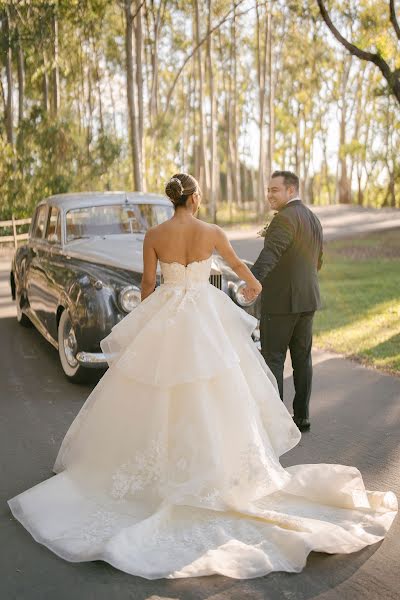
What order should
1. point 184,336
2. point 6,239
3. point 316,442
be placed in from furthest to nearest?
point 6,239
point 316,442
point 184,336

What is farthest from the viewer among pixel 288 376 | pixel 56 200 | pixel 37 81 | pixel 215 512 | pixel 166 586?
pixel 37 81

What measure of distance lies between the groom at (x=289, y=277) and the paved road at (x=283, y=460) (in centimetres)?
65

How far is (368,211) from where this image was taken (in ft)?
125

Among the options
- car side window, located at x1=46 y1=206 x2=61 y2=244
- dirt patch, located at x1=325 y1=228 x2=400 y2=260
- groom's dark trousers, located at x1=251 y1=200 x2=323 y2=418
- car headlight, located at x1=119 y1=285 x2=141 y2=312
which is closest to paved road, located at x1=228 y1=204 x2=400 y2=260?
dirt patch, located at x1=325 y1=228 x2=400 y2=260

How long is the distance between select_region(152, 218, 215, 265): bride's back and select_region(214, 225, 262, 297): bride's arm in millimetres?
52

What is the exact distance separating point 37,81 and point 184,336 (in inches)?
1364

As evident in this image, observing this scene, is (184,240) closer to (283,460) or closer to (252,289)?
(252,289)

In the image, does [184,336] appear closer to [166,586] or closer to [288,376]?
[166,586]

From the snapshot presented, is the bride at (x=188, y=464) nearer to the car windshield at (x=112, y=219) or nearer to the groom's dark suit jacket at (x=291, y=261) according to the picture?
the groom's dark suit jacket at (x=291, y=261)

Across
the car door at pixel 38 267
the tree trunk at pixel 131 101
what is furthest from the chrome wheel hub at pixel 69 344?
the tree trunk at pixel 131 101

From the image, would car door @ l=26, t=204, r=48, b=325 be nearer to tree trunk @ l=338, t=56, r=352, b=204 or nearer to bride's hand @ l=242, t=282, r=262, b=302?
bride's hand @ l=242, t=282, r=262, b=302

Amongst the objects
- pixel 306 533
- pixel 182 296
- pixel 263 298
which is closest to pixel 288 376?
pixel 263 298

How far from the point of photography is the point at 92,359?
22.2 ft

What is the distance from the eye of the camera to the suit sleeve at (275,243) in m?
5.32
